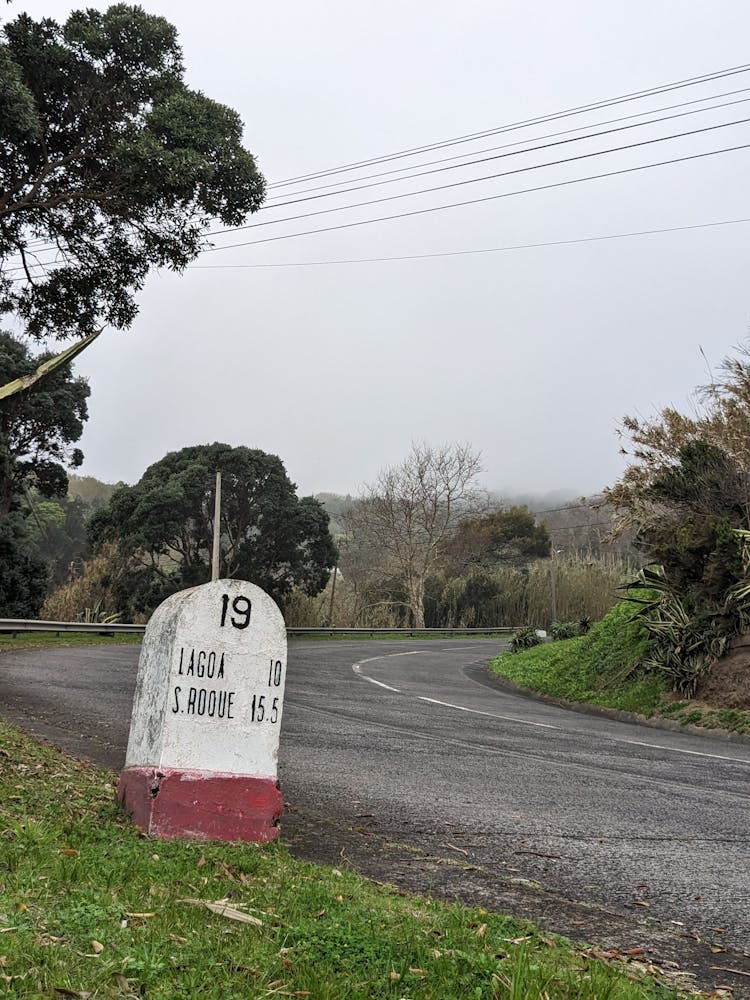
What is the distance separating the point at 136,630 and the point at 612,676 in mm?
17931

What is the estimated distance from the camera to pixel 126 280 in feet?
43.3

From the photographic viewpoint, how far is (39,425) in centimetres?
3089

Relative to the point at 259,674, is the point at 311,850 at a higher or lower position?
lower

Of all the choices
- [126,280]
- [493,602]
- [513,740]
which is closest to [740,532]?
[513,740]

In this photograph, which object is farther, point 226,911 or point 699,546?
point 699,546

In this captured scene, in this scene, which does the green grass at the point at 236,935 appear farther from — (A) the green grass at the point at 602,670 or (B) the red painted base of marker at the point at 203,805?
(A) the green grass at the point at 602,670

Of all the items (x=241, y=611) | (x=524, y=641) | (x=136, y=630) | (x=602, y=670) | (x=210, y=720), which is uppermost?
(x=241, y=611)

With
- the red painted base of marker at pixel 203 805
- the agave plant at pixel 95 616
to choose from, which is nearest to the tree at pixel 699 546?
the red painted base of marker at pixel 203 805

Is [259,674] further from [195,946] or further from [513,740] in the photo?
[513,740]

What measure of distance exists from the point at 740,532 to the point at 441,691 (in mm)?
6625

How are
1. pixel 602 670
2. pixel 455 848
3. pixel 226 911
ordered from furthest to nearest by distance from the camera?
pixel 602 670 < pixel 455 848 < pixel 226 911

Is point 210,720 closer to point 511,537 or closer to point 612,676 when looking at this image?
point 612,676

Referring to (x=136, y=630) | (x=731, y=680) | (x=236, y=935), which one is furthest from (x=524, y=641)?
(x=236, y=935)

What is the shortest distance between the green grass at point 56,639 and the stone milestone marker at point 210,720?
17895 mm
